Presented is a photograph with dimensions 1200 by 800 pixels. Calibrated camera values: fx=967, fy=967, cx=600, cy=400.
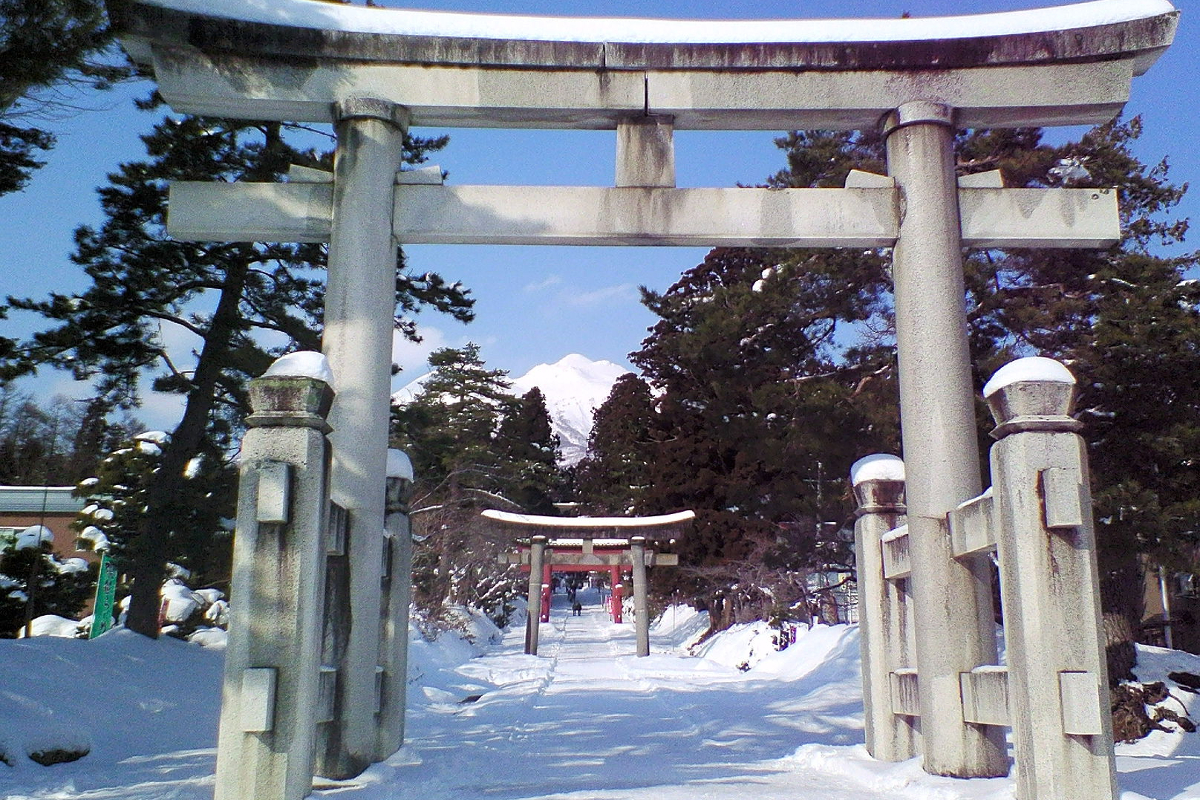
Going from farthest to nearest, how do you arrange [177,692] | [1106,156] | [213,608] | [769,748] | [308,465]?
[213,608] < [1106,156] < [177,692] < [769,748] < [308,465]

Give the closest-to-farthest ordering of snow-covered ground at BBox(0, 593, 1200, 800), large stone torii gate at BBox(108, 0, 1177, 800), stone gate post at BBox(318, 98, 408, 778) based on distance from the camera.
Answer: snow-covered ground at BBox(0, 593, 1200, 800) < stone gate post at BBox(318, 98, 408, 778) < large stone torii gate at BBox(108, 0, 1177, 800)

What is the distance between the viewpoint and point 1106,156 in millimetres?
11727

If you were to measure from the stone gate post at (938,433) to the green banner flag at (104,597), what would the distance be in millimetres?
12341

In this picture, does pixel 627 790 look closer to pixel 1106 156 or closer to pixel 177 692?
pixel 177 692

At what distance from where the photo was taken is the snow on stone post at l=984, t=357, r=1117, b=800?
4366 millimetres

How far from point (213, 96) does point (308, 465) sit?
3.25 metres

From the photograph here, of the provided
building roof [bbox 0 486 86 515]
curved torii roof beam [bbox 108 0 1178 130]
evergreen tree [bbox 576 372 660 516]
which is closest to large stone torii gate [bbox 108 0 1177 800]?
curved torii roof beam [bbox 108 0 1178 130]

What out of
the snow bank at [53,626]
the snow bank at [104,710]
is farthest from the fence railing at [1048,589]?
the snow bank at [53,626]

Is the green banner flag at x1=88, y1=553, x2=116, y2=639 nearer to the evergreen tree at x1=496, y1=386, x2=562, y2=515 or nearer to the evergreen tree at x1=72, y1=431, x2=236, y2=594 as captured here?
the evergreen tree at x1=72, y1=431, x2=236, y2=594

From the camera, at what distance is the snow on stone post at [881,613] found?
679cm

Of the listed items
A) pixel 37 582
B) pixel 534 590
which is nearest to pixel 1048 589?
pixel 37 582

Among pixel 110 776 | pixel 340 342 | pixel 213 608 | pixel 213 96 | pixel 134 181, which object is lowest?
pixel 110 776

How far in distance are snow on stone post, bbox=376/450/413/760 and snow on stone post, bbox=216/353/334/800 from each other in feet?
7.25

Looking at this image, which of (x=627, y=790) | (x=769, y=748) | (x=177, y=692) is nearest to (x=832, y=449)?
(x=769, y=748)
